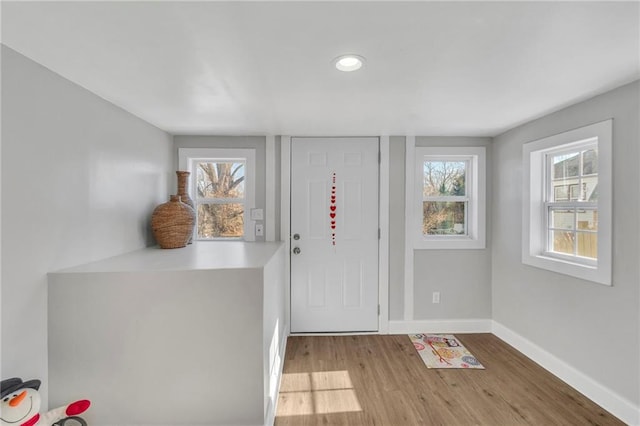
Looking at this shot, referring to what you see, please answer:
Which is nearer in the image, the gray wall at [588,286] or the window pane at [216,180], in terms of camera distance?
the gray wall at [588,286]

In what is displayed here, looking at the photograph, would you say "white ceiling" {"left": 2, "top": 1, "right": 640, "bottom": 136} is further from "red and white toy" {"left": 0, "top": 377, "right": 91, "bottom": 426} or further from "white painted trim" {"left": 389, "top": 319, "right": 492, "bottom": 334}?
"white painted trim" {"left": 389, "top": 319, "right": 492, "bottom": 334}

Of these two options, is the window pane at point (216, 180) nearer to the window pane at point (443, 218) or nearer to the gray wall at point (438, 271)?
the gray wall at point (438, 271)

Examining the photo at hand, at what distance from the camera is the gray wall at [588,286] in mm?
1817

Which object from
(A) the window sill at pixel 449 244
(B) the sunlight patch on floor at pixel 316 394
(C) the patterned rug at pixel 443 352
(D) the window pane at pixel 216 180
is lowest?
(B) the sunlight patch on floor at pixel 316 394

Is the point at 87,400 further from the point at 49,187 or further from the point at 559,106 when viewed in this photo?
the point at 559,106

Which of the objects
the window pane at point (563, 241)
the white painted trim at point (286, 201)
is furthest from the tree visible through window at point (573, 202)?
the white painted trim at point (286, 201)

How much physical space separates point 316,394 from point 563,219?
2410mm

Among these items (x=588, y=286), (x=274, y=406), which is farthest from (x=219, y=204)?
(x=588, y=286)

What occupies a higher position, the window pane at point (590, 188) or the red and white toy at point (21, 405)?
the window pane at point (590, 188)

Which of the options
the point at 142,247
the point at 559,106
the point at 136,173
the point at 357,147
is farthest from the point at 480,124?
the point at 142,247

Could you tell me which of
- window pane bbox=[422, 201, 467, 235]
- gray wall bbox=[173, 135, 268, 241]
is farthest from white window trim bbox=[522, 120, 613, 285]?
gray wall bbox=[173, 135, 268, 241]

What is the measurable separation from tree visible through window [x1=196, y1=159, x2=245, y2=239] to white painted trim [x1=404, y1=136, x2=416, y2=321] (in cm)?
173

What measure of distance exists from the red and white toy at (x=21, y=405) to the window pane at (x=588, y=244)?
11.0 ft

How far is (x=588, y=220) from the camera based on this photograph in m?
2.24
